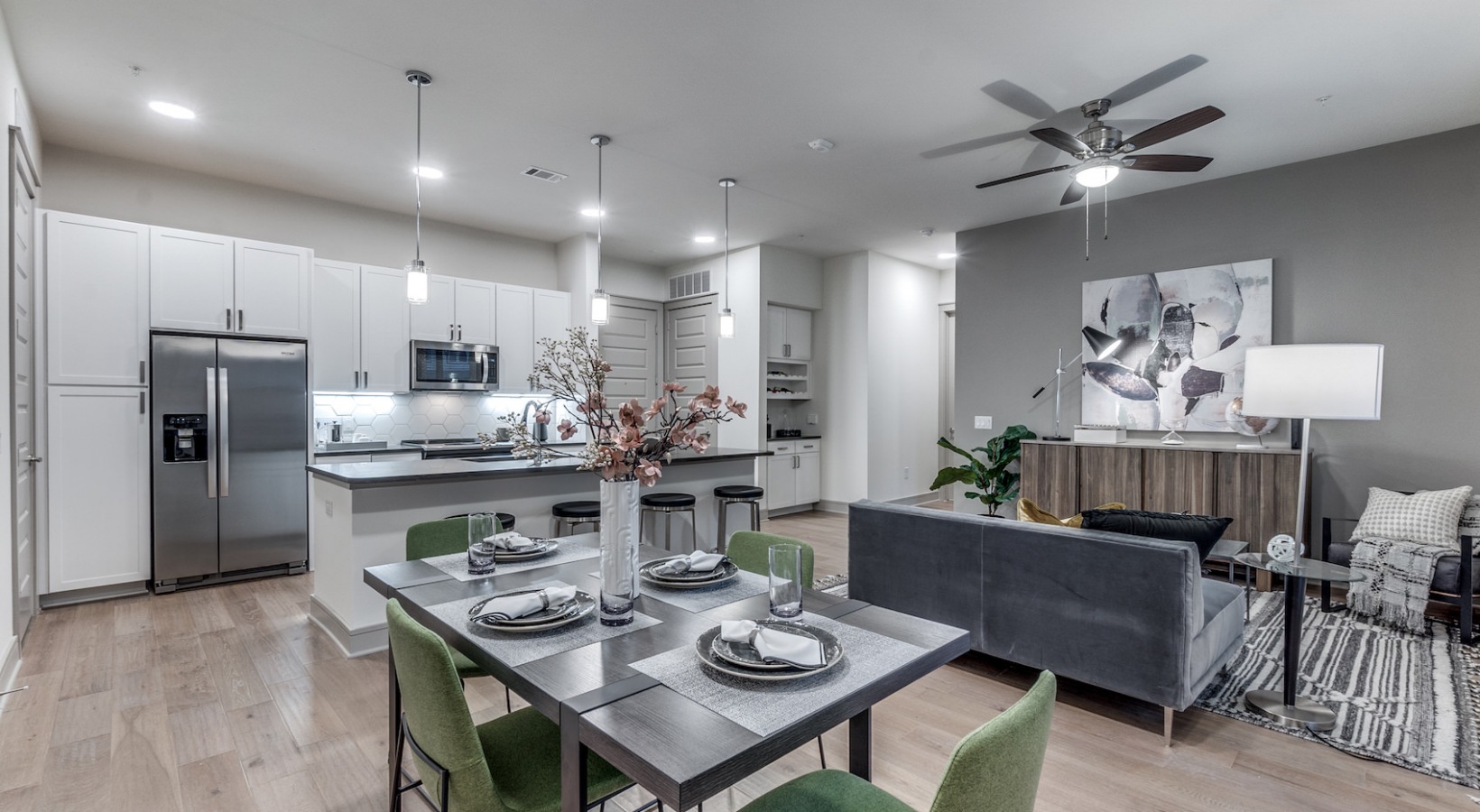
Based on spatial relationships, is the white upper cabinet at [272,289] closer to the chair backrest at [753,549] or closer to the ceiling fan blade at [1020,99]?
the chair backrest at [753,549]

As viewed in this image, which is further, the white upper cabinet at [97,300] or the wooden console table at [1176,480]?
the wooden console table at [1176,480]

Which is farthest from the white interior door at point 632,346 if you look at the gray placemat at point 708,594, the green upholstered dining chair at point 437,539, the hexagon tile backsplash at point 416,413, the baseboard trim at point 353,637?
the gray placemat at point 708,594

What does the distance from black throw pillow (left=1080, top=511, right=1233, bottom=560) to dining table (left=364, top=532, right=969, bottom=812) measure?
1.45 m

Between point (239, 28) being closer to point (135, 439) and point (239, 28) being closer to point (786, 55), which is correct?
point (786, 55)

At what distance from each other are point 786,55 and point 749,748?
3.06 meters

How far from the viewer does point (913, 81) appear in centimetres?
338

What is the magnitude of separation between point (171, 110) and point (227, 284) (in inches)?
45.0

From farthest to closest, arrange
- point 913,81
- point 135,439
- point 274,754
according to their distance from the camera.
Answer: point 135,439 < point 913,81 < point 274,754

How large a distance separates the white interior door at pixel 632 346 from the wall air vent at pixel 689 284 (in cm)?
29

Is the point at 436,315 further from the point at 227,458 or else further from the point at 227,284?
the point at 227,458

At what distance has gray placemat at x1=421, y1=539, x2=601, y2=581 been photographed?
1.96 meters

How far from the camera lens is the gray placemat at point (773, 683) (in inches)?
44.2

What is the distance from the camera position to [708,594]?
1.81 metres

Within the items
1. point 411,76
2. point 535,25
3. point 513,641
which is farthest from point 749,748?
point 411,76
